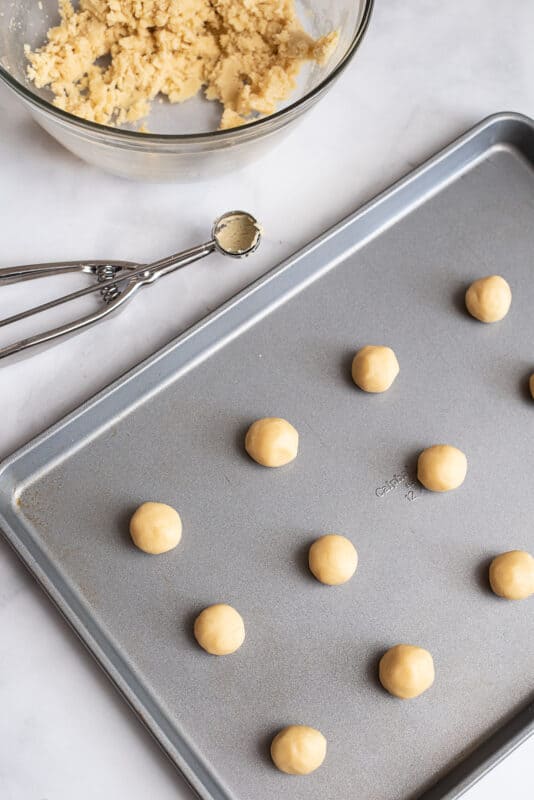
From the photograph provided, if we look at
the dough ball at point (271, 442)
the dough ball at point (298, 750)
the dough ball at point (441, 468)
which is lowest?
the dough ball at point (298, 750)

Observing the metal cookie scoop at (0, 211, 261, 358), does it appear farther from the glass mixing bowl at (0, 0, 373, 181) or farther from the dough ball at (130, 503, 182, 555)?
the dough ball at (130, 503, 182, 555)

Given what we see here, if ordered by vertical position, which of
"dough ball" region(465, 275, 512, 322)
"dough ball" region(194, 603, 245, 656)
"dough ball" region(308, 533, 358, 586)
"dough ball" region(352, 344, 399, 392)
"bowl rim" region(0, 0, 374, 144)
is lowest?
"dough ball" region(194, 603, 245, 656)

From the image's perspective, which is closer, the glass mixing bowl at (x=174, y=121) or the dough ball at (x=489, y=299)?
the glass mixing bowl at (x=174, y=121)

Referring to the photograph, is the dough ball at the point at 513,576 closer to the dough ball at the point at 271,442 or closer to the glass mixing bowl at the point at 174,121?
the dough ball at the point at 271,442

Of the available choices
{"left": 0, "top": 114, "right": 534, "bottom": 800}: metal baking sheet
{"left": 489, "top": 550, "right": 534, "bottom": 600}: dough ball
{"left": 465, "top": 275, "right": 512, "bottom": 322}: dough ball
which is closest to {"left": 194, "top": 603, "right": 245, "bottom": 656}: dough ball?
{"left": 0, "top": 114, "right": 534, "bottom": 800}: metal baking sheet

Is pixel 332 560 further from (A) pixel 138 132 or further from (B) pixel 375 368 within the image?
(A) pixel 138 132

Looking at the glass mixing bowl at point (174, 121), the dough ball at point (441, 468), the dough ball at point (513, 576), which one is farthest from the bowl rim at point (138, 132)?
the dough ball at point (513, 576)

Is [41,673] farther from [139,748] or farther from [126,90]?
[126,90]
